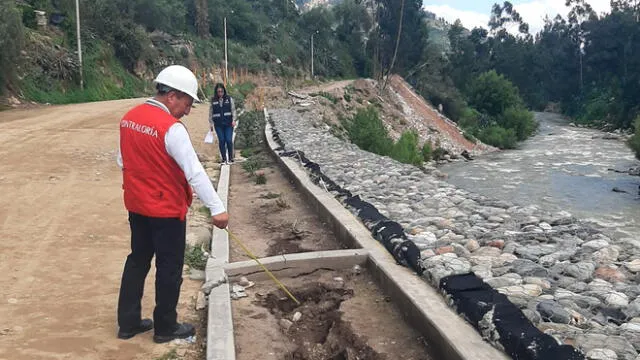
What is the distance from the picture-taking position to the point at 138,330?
429 cm

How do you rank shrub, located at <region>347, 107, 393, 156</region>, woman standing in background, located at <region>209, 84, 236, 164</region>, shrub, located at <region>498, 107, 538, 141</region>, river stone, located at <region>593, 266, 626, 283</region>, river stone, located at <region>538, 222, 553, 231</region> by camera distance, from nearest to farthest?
river stone, located at <region>593, 266, 626, 283</region> < river stone, located at <region>538, 222, 553, 231</region> < woman standing in background, located at <region>209, 84, 236, 164</region> < shrub, located at <region>347, 107, 393, 156</region> < shrub, located at <region>498, 107, 538, 141</region>

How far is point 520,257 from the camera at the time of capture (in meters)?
5.39

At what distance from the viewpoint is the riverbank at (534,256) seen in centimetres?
398

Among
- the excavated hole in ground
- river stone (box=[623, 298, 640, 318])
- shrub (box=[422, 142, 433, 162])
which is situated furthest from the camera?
shrub (box=[422, 142, 433, 162])

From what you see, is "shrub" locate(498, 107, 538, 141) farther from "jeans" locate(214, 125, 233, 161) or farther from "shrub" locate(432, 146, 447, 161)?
"jeans" locate(214, 125, 233, 161)

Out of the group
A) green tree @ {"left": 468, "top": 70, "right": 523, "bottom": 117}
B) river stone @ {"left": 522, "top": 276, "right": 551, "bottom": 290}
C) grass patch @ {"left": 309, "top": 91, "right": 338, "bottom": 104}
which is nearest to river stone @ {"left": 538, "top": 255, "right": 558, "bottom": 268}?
river stone @ {"left": 522, "top": 276, "right": 551, "bottom": 290}

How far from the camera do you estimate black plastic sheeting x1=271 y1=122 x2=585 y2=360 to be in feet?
11.4

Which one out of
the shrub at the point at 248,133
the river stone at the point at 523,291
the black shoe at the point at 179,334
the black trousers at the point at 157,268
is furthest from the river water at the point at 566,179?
the black trousers at the point at 157,268

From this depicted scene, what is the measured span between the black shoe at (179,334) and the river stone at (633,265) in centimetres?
364

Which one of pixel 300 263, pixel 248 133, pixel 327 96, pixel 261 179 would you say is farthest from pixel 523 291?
pixel 327 96

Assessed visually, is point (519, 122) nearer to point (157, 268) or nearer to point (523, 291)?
point (523, 291)

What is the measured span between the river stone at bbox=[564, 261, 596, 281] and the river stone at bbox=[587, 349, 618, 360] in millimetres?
→ 1447

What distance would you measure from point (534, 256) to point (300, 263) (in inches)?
85.8

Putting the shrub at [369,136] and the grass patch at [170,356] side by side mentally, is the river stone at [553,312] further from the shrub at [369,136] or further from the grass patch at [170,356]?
the shrub at [369,136]
